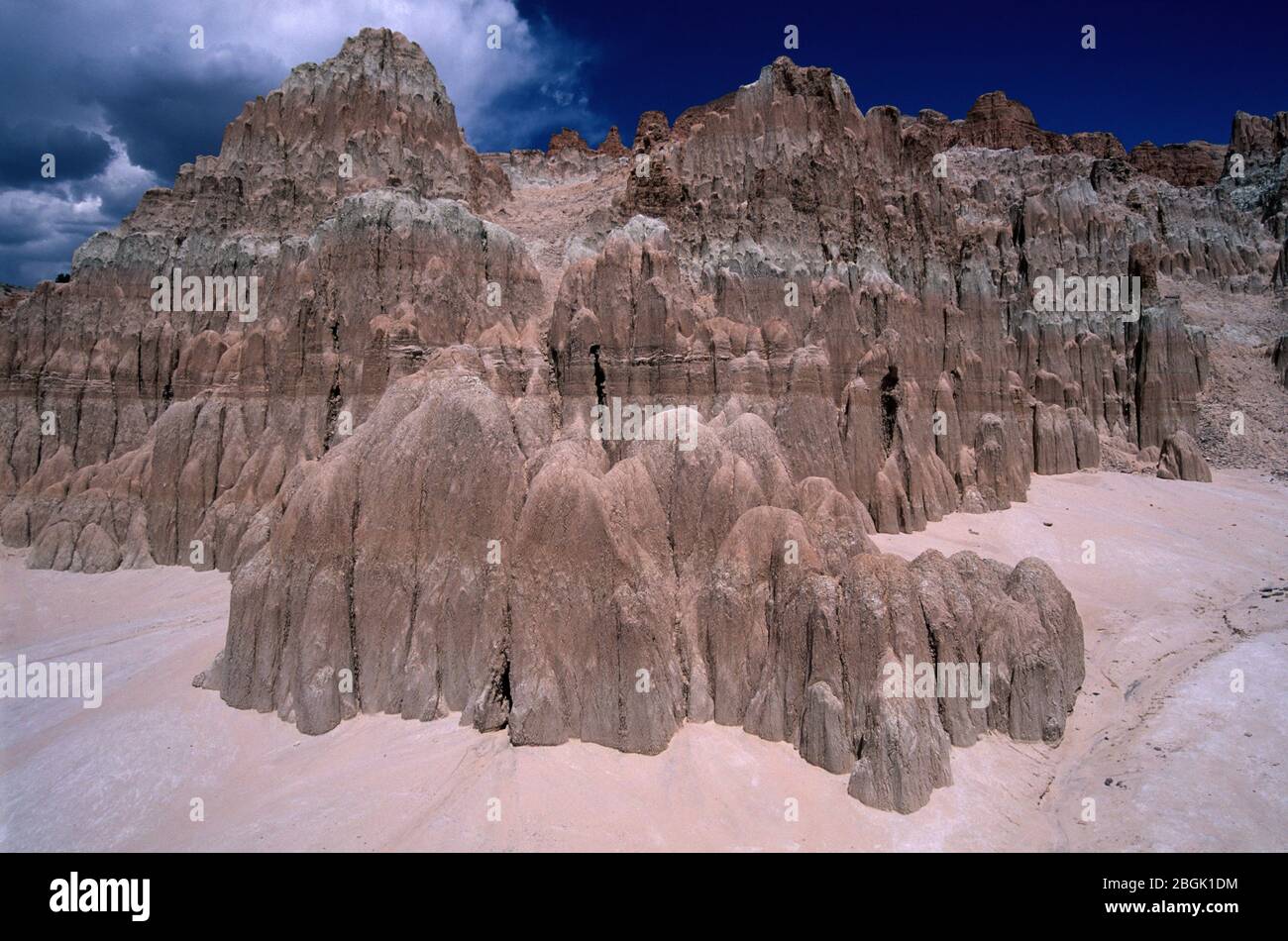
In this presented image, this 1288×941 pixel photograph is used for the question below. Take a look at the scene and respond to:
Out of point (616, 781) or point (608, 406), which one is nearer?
point (616, 781)

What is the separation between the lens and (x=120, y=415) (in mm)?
28391

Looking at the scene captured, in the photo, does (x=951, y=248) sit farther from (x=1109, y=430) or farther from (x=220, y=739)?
(x=220, y=739)

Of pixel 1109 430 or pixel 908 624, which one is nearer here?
pixel 908 624

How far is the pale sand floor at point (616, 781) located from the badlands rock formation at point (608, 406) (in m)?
0.51

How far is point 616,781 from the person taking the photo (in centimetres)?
915

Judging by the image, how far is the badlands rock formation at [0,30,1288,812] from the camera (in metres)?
10.4

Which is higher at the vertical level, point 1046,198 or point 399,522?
point 1046,198

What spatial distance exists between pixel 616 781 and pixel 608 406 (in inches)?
453

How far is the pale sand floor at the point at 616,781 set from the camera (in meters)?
8.24

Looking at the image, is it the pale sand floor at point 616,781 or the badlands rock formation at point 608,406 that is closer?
the pale sand floor at point 616,781

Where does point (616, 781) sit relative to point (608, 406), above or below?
below

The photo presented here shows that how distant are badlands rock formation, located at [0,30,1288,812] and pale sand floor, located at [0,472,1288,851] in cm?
51
